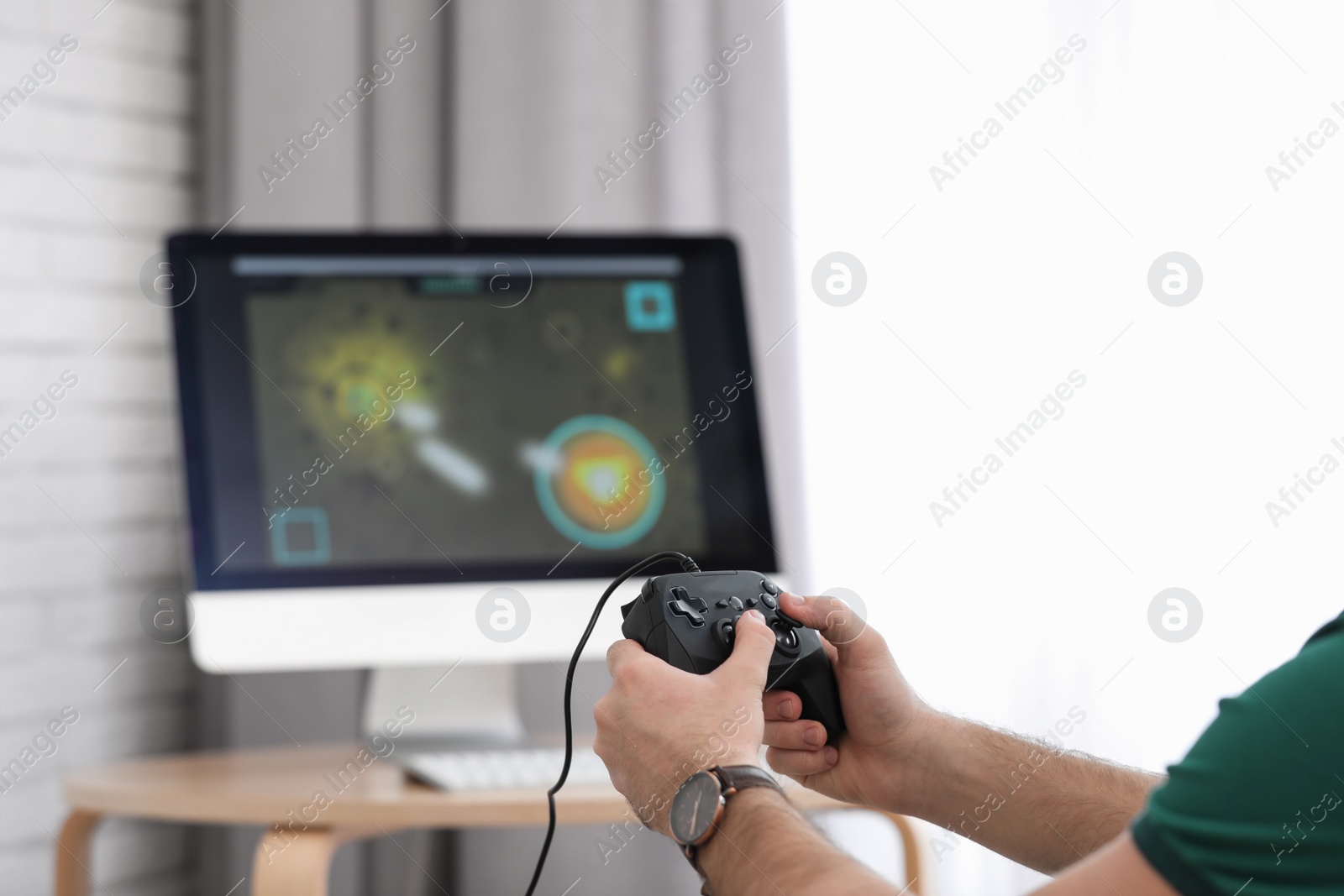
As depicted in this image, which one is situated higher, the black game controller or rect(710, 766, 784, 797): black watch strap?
the black game controller

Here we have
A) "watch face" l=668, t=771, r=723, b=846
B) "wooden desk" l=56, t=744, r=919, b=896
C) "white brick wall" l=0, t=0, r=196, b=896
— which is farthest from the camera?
"white brick wall" l=0, t=0, r=196, b=896

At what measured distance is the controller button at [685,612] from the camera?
801 millimetres

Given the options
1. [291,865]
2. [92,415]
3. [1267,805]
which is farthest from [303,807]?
[92,415]

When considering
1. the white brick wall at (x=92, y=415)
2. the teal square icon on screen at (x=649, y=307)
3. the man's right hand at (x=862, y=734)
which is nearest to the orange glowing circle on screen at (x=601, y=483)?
the teal square icon on screen at (x=649, y=307)

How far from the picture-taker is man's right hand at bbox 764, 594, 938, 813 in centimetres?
90

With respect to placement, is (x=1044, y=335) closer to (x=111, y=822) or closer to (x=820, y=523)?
(x=820, y=523)

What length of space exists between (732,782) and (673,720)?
61 millimetres

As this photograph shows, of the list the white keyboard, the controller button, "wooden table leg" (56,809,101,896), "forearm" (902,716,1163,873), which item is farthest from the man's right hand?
"wooden table leg" (56,809,101,896)

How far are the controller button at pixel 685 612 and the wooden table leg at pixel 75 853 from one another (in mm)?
744

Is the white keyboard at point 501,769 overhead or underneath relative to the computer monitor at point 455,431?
underneath

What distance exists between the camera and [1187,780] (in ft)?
1.83

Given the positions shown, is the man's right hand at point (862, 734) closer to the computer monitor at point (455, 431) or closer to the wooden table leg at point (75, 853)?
the computer monitor at point (455, 431)

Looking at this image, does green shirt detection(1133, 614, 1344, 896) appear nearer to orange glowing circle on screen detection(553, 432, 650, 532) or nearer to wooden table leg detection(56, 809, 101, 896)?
orange glowing circle on screen detection(553, 432, 650, 532)

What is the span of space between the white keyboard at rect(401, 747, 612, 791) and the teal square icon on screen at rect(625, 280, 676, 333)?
0.48m
